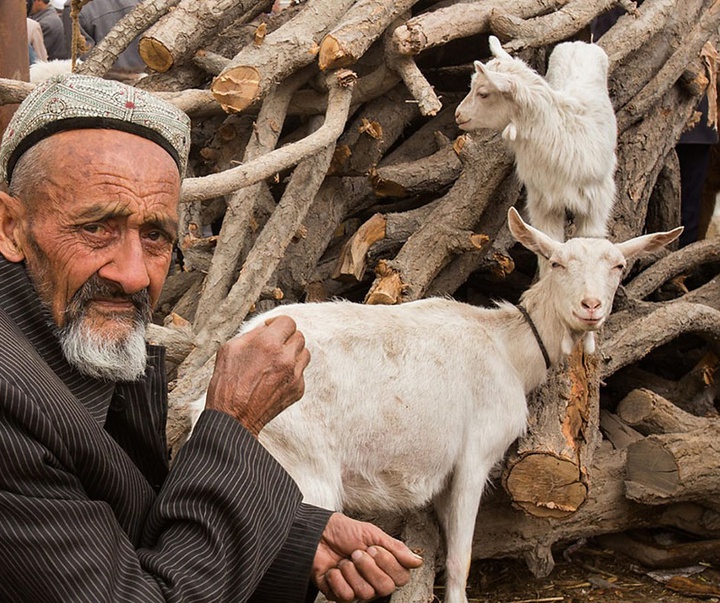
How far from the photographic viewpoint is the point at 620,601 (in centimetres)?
496

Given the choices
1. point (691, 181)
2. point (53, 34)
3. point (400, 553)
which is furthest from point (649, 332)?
point (53, 34)

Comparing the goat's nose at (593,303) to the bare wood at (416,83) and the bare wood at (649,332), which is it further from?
the bare wood at (416,83)

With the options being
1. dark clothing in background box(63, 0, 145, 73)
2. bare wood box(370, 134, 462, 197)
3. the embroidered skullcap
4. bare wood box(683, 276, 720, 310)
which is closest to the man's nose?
the embroidered skullcap

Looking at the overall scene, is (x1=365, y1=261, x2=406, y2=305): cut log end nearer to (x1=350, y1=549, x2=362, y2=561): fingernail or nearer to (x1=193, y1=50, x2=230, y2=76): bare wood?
(x1=193, y1=50, x2=230, y2=76): bare wood

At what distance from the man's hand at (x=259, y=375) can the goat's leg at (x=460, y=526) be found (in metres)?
2.27

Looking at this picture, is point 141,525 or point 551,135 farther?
point 551,135

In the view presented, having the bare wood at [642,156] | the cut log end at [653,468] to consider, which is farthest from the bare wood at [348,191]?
the cut log end at [653,468]

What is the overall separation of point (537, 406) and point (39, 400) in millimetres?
3319

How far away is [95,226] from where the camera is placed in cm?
197

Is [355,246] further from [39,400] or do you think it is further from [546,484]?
[39,400]

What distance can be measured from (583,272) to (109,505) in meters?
2.81

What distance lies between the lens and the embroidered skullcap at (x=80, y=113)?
192cm

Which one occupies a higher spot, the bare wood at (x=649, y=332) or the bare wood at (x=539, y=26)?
the bare wood at (x=539, y=26)

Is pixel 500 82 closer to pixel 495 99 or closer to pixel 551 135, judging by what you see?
pixel 495 99
